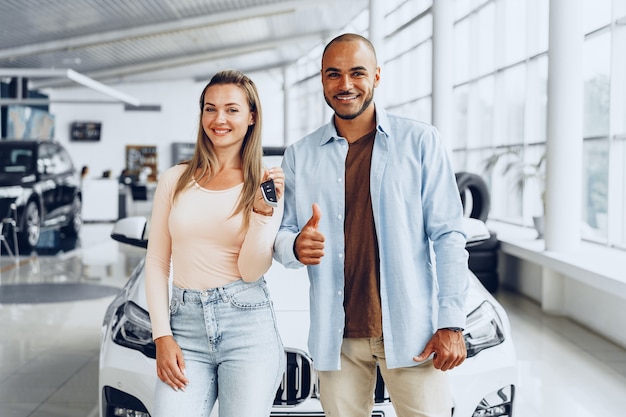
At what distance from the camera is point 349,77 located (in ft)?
5.26

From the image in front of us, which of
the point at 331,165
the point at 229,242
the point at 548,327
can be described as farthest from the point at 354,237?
the point at 548,327

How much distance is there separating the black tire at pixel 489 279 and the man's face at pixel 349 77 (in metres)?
5.27

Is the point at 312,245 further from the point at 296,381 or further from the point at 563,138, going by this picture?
the point at 563,138

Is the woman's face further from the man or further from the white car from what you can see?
the white car

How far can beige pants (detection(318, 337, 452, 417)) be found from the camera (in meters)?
1.63

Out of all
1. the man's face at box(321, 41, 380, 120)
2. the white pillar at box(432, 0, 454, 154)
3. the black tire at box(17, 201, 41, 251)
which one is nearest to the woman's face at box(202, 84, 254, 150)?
the man's face at box(321, 41, 380, 120)

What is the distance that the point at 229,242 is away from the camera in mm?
1480

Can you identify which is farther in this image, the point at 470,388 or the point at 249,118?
the point at 470,388

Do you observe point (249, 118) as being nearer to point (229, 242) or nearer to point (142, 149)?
point (229, 242)

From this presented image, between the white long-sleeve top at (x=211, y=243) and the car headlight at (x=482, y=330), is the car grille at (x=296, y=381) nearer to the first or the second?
the car headlight at (x=482, y=330)

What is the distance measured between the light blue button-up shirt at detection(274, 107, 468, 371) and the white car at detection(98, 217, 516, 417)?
0.57m

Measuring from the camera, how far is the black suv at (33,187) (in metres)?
8.98

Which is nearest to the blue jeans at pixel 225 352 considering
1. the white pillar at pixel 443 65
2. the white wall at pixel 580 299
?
the white wall at pixel 580 299

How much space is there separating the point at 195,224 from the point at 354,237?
39 centimetres
